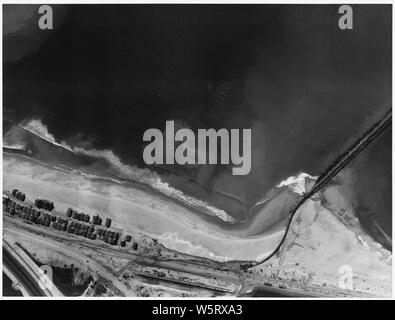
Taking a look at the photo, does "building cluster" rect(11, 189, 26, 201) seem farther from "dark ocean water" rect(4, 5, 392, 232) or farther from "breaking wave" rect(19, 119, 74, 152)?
"dark ocean water" rect(4, 5, 392, 232)

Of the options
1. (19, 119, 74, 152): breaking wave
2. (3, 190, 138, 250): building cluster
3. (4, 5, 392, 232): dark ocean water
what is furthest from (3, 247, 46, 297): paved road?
(4, 5, 392, 232): dark ocean water

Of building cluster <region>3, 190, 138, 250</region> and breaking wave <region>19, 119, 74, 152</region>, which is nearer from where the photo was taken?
building cluster <region>3, 190, 138, 250</region>

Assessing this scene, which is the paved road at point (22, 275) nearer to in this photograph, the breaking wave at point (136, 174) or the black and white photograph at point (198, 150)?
the black and white photograph at point (198, 150)

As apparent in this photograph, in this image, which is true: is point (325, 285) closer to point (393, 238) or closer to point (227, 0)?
point (393, 238)

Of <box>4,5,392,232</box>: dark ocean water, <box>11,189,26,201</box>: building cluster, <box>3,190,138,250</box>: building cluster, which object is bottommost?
<box>3,190,138,250</box>: building cluster

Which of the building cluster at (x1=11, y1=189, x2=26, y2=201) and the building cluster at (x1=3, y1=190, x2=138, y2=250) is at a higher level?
the building cluster at (x1=11, y1=189, x2=26, y2=201)

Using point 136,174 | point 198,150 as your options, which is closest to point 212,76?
point 198,150
